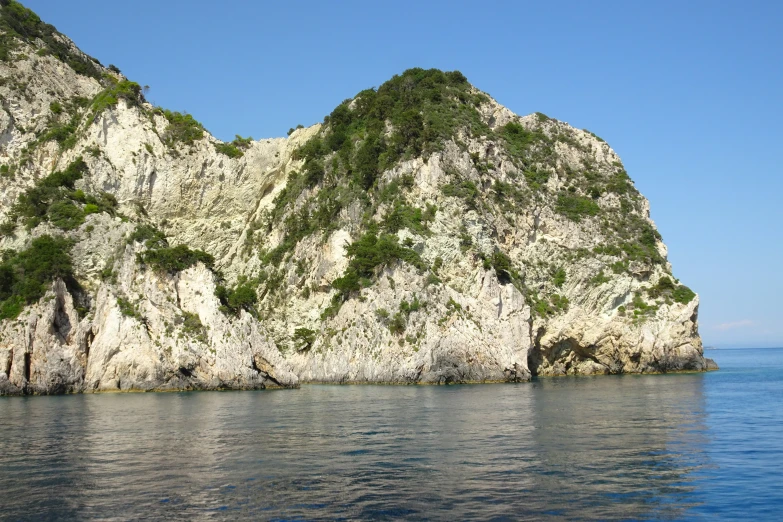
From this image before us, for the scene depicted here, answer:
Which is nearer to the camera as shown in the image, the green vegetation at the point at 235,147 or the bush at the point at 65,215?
the bush at the point at 65,215

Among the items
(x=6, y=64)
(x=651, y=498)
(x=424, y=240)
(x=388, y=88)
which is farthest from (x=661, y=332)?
(x=6, y=64)

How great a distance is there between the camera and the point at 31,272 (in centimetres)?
6066

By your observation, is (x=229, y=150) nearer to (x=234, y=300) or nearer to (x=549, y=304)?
(x=234, y=300)

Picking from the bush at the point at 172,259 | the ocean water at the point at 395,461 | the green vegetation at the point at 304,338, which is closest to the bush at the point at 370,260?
the green vegetation at the point at 304,338

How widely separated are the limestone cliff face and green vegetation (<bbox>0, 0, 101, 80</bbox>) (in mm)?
885

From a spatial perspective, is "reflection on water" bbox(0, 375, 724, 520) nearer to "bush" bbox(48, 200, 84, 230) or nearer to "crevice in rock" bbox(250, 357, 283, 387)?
"crevice in rock" bbox(250, 357, 283, 387)

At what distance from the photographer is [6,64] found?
86.3 m

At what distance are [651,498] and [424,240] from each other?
61.5m

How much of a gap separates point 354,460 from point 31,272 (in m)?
46.5

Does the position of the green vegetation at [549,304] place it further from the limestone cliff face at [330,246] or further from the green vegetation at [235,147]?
the green vegetation at [235,147]

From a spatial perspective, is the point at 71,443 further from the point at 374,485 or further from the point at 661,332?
the point at 661,332

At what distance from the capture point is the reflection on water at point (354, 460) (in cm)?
1817

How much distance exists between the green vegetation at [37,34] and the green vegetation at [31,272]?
134ft

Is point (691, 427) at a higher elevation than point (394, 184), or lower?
lower
